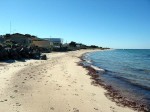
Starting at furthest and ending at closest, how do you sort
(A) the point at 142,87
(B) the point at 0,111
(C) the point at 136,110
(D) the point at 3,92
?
(A) the point at 142,87
(D) the point at 3,92
(C) the point at 136,110
(B) the point at 0,111

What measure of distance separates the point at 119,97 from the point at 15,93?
717cm

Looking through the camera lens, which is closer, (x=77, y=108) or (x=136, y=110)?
(x=77, y=108)

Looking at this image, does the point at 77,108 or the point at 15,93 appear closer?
the point at 77,108

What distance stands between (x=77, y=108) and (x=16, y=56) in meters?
31.0

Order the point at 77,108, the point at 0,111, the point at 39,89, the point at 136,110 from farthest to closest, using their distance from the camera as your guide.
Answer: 1. the point at 39,89
2. the point at 136,110
3. the point at 77,108
4. the point at 0,111

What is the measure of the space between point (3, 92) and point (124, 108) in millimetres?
7406

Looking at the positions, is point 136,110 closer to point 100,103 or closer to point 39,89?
point 100,103

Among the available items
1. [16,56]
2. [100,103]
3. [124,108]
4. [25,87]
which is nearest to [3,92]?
[25,87]

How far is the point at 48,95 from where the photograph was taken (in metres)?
16.0

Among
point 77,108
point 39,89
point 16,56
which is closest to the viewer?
point 77,108

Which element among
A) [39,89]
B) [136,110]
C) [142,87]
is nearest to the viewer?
[136,110]

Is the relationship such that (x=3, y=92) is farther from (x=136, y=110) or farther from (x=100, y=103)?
(x=136, y=110)

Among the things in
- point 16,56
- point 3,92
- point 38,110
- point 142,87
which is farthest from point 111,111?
point 16,56

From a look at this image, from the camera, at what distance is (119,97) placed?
58.2ft
